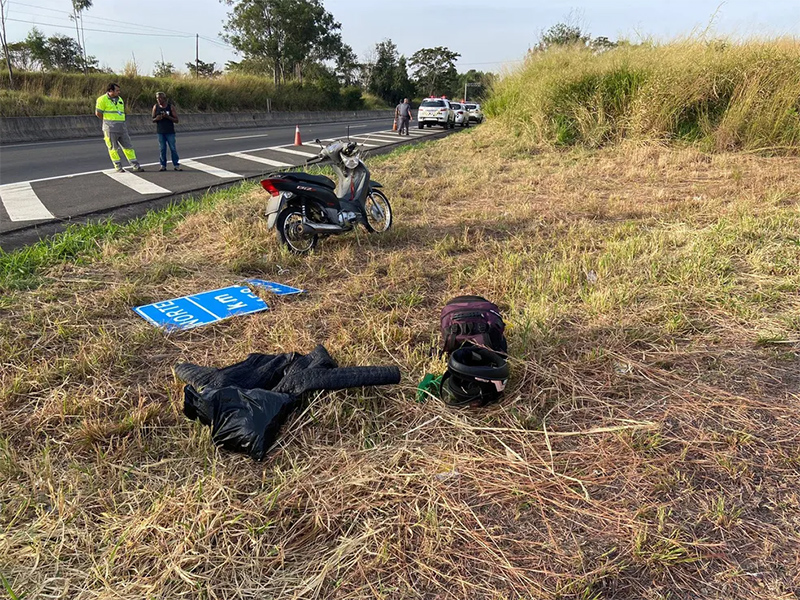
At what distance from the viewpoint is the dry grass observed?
151 centimetres

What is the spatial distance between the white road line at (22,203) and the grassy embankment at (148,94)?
35.8 feet

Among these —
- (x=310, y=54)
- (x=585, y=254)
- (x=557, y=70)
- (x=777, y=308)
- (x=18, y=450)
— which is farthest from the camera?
(x=310, y=54)

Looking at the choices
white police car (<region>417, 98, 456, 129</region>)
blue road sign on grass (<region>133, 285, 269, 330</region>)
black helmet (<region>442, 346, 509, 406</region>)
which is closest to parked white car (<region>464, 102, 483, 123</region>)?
white police car (<region>417, 98, 456, 129</region>)

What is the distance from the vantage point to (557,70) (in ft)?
39.2

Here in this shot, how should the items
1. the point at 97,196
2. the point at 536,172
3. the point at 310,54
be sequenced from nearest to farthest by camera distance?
the point at 97,196, the point at 536,172, the point at 310,54

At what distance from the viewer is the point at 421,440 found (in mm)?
2076

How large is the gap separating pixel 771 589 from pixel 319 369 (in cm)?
181

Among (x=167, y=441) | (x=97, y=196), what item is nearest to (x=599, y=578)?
(x=167, y=441)

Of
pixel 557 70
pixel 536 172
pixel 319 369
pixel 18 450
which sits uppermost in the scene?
pixel 557 70

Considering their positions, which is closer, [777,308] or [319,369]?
[319,369]

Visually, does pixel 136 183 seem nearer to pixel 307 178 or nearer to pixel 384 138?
pixel 307 178

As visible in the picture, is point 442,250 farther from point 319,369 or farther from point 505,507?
point 505,507

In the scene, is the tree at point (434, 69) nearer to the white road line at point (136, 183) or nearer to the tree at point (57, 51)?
the tree at point (57, 51)

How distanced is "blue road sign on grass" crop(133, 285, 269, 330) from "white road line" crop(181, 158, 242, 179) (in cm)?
627
